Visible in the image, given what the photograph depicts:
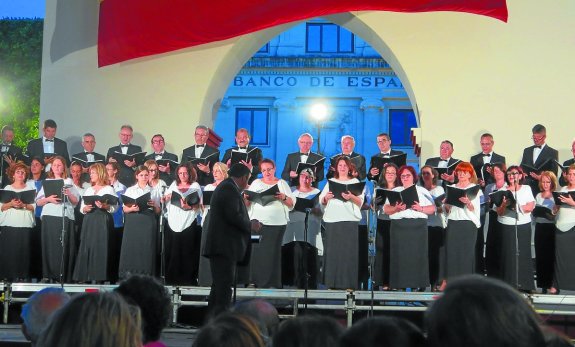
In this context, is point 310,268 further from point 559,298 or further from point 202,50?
point 202,50

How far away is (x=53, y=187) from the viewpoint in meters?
10.5

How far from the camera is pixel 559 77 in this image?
12.2m

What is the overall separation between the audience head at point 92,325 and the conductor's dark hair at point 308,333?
462 millimetres

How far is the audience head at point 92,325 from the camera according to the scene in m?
2.35

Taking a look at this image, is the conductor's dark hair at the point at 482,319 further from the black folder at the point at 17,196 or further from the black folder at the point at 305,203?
the black folder at the point at 17,196

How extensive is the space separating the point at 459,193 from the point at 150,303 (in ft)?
22.2

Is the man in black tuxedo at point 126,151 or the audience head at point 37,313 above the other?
the man in black tuxedo at point 126,151

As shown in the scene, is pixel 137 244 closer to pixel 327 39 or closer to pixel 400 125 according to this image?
pixel 400 125

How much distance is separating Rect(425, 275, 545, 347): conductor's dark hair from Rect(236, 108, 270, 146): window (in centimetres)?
3538

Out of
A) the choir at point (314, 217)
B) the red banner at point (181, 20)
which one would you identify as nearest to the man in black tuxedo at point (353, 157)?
the choir at point (314, 217)

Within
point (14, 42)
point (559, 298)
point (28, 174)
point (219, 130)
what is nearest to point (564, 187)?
point (559, 298)

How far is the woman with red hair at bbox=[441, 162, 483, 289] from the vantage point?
9906 mm

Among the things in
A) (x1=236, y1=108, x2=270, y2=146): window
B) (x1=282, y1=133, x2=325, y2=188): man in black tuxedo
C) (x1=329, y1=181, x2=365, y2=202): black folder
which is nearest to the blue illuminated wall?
(x1=236, y1=108, x2=270, y2=146): window

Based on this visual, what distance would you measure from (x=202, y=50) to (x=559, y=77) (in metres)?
5.41
